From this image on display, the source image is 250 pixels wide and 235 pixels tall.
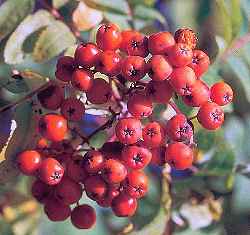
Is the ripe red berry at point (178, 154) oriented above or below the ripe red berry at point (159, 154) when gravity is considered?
above

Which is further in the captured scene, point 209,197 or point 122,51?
point 209,197

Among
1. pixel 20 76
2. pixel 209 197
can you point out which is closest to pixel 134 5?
pixel 20 76

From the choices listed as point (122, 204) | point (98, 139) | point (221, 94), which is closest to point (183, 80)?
point (221, 94)

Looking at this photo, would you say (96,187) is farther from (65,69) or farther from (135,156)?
(65,69)

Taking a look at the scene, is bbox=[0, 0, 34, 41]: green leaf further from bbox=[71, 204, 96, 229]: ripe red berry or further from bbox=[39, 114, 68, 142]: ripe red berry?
bbox=[71, 204, 96, 229]: ripe red berry

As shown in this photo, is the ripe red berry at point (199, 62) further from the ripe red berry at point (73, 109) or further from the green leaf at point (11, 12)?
the green leaf at point (11, 12)

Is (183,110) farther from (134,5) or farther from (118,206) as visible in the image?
(134,5)

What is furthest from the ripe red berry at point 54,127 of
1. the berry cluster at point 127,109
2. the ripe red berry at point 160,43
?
the ripe red berry at point 160,43
